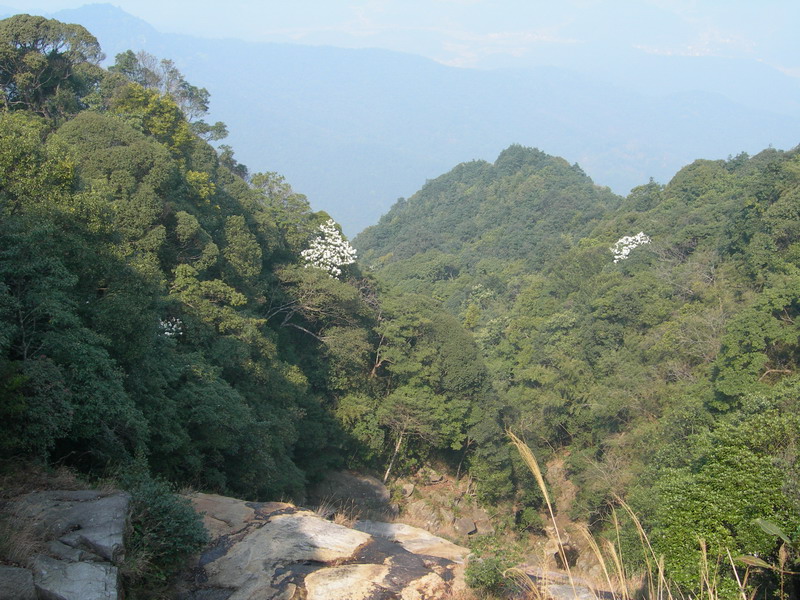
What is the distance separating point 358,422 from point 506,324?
22.4 metres

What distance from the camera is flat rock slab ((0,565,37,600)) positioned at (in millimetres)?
4812

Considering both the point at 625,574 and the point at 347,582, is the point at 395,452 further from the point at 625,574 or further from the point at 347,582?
the point at 347,582

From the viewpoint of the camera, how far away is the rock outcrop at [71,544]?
16.7ft

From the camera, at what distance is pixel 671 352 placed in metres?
25.1

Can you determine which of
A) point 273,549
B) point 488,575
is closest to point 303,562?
point 273,549

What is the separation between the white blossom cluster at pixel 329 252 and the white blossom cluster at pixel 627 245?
22165mm

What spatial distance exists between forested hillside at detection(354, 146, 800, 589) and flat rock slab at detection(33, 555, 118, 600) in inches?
226

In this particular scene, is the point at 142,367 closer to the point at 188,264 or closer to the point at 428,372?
the point at 188,264

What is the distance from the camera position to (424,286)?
216 feet

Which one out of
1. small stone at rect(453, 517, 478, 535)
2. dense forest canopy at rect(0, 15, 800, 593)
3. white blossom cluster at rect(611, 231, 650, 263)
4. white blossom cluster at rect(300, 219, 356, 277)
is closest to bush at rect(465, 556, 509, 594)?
dense forest canopy at rect(0, 15, 800, 593)

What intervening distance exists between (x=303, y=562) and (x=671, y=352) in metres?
21.0

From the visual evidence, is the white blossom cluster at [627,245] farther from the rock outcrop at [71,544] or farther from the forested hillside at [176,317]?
the rock outcrop at [71,544]

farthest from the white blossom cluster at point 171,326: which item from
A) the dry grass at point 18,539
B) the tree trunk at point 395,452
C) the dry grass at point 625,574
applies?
the dry grass at point 625,574

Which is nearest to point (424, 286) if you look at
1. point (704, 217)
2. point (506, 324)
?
point (506, 324)
